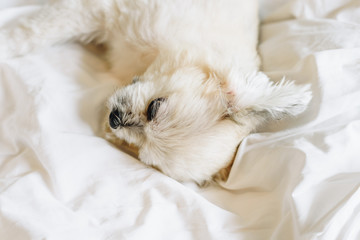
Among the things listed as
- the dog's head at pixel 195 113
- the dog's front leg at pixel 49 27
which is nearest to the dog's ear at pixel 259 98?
the dog's head at pixel 195 113

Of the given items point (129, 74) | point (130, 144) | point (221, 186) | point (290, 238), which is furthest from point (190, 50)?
point (290, 238)

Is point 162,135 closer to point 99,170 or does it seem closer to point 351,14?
point 99,170

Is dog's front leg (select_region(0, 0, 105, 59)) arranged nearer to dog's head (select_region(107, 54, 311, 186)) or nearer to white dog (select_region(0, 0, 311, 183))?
white dog (select_region(0, 0, 311, 183))

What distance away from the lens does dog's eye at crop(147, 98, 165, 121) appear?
1316 millimetres

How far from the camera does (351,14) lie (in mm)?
1662

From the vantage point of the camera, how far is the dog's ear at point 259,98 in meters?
1.25

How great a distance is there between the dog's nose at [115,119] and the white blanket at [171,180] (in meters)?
0.10

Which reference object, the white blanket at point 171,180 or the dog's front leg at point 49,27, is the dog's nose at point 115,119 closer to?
the white blanket at point 171,180

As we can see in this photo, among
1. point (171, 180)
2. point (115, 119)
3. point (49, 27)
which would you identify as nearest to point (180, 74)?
point (115, 119)

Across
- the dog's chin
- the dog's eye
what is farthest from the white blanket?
the dog's eye

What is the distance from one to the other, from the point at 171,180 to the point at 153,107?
0.30 meters

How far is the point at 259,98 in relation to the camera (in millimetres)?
1276

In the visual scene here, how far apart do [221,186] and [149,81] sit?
541 mm

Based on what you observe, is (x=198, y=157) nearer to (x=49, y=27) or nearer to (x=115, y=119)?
(x=115, y=119)
